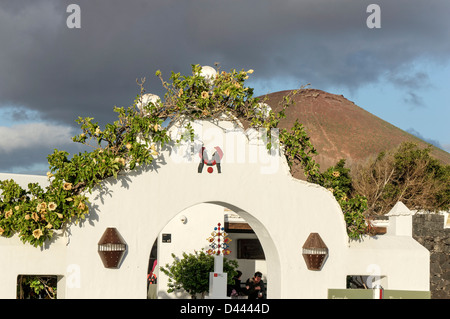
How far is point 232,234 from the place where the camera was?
70.3 feet

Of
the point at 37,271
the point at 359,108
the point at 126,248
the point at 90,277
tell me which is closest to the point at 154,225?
the point at 126,248

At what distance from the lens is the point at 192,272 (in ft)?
56.9

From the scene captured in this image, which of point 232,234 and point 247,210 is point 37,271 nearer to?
point 247,210

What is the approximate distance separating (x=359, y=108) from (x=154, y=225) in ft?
446

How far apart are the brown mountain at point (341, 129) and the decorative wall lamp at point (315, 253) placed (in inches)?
3261

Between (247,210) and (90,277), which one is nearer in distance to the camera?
(90,277)

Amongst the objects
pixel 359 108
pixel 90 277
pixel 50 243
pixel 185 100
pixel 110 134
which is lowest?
pixel 90 277

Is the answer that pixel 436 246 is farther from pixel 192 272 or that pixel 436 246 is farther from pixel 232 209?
pixel 232 209

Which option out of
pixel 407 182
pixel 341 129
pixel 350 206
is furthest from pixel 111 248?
pixel 341 129

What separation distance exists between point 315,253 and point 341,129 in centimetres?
11197

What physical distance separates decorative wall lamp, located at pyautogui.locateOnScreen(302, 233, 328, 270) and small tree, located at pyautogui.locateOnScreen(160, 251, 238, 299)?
6.69 m

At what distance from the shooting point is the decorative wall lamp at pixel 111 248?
940 centimetres

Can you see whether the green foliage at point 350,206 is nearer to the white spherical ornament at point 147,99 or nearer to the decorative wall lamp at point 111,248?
the white spherical ornament at point 147,99
